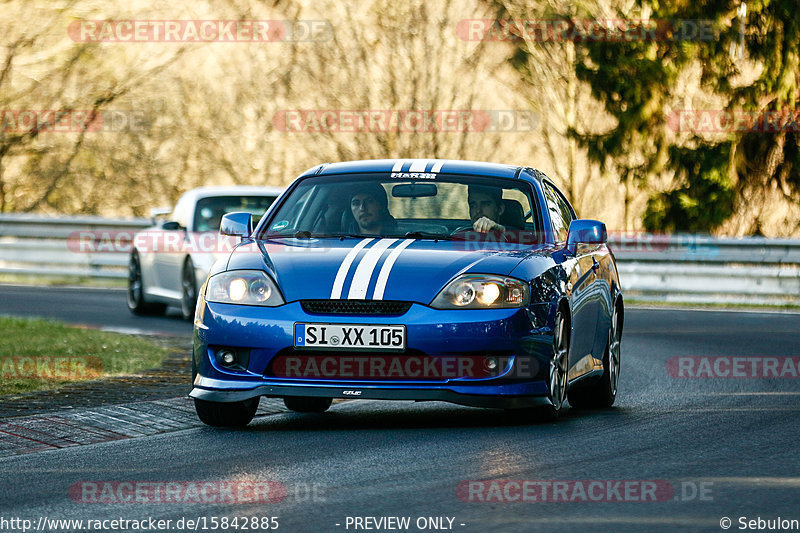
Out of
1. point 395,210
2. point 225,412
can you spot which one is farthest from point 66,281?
point 225,412

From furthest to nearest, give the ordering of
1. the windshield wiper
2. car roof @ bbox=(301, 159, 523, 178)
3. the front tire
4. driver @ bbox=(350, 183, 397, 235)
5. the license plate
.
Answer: car roof @ bbox=(301, 159, 523, 178) → driver @ bbox=(350, 183, 397, 235) → the windshield wiper → the front tire → the license plate

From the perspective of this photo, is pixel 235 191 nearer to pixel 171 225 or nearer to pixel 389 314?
pixel 171 225

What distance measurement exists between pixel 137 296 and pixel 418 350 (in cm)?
1152

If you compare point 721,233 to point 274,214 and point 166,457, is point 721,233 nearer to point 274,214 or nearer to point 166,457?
point 274,214

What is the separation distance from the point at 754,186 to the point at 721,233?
1149 millimetres

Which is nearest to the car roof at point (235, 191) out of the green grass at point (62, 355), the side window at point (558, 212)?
the green grass at point (62, 355)

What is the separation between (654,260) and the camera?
24656mm

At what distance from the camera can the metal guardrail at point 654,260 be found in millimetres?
23234

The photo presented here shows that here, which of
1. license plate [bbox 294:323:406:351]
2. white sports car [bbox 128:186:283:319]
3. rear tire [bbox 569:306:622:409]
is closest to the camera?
license plate [bbox 294:323:406:351]

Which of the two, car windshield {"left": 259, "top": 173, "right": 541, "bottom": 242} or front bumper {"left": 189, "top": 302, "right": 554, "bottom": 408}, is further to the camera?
car windshield {"left": 259, "top": 173, "right": 541, "bottom": 242}

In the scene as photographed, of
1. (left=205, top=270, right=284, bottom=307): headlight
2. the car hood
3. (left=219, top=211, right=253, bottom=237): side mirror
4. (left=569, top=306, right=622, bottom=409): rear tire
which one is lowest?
(left=569, top=306, right=622, bottom=409): rear tire

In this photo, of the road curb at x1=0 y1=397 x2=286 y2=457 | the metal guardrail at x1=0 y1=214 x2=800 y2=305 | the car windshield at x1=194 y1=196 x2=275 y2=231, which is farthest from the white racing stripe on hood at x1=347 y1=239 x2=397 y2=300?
the metal guardrail at x1=0 y1=214 x2=800 y2=305

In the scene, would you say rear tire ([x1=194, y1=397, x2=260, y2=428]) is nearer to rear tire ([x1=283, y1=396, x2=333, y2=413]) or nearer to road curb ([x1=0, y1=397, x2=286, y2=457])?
road curb ([x1=0, y1=397, x2=286, y2=457])

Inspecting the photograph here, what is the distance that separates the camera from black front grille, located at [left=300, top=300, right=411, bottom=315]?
855 cm
